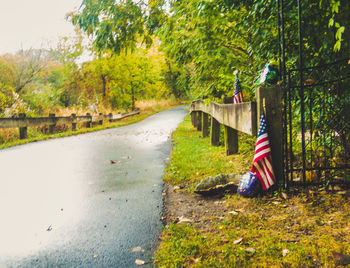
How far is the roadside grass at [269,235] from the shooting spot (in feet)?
6.98

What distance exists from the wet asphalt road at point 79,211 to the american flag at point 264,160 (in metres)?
Result: 1.28

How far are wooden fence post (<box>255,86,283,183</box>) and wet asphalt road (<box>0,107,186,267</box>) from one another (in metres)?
1.52

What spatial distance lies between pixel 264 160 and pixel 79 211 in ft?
7.56

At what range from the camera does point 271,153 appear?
342 cm

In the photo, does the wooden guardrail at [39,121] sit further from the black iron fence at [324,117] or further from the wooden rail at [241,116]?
the black iron fence at [324,117]

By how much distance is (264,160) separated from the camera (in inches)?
132

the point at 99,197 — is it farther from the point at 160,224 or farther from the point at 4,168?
the point at 4,168

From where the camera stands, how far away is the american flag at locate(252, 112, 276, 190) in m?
3.34

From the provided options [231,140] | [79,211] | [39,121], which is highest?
[39,121]

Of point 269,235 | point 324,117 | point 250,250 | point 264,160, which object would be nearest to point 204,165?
point 264,160

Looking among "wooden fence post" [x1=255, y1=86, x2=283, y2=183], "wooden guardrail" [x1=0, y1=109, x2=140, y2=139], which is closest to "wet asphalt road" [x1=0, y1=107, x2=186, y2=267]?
"wooden fence post" [x1=255, y1=86, x2=283, y2=183]

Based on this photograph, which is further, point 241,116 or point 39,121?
point 39,121

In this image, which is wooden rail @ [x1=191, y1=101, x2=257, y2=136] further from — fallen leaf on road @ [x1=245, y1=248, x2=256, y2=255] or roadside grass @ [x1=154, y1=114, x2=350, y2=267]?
fallen leaf on road @ [x1=245, y1=248, x2=256, y2=255]

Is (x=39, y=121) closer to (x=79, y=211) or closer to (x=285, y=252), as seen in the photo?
(x=79, y=211)
